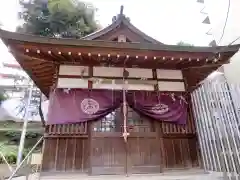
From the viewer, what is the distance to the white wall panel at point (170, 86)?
625 cm

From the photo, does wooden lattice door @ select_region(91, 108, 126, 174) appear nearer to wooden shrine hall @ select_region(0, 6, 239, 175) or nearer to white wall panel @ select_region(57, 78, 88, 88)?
wooden shrine hall @ select_region(0, 6, 239, 175)

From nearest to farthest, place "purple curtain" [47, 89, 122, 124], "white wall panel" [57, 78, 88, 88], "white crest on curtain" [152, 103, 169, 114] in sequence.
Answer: "purple curtain" [47, 89, 122, 124] → "white wall panel" [57, 78, 88, 88] → "white crest on curtain" [152, 103, 169, 114]

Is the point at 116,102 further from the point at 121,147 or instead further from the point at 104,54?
the point at 104,54

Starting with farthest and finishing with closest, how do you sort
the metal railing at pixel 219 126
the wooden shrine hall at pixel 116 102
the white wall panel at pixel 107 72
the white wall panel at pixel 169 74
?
the white wall panel at pixel 169 74 < the white wall panel at pixel 107 72 < the metal railing at pixel 219 126 < the wooden shrine hall at pixel 116 102

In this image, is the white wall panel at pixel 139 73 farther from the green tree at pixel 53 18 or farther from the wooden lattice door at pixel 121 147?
the green tree at pixel 53 18

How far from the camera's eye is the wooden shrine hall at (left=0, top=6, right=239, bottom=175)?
5180 millimetres

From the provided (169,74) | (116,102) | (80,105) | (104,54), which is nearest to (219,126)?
(169,74)

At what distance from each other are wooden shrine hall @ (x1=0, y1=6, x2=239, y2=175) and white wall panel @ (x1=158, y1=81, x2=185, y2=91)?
0.03 m

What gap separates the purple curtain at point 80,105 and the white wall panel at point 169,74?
160 centimetres

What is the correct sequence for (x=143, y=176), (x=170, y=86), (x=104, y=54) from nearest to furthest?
(x=143, y=176) → (x=104, y=54) → (x=170, y=86)

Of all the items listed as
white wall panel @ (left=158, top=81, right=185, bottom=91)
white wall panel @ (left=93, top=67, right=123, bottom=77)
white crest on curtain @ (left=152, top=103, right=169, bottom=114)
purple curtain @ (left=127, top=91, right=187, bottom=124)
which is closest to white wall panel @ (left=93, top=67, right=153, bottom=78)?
white wall panel @ (left=93, top=67, right=123, bottom=77)

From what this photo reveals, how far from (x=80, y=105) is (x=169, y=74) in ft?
10.0

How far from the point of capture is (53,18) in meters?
15.2

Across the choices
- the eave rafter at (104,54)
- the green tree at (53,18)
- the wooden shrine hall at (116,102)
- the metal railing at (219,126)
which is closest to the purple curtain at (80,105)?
the wooden shrine hall at (116,102)
